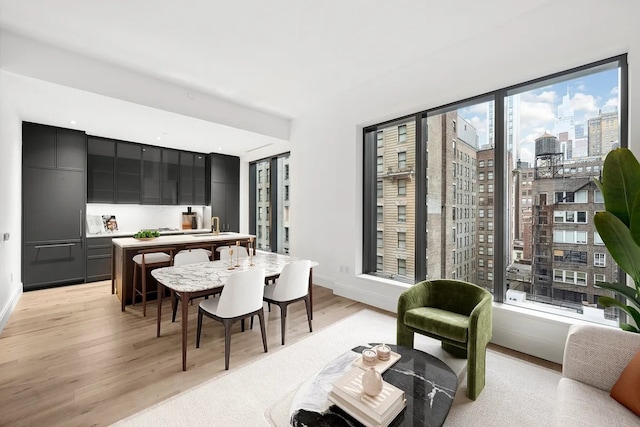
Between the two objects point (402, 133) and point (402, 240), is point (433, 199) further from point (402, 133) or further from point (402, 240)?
point (402, 133)

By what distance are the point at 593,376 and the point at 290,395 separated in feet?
6.35

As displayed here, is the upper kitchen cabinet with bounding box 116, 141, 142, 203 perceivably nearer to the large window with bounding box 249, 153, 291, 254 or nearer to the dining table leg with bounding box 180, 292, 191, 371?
the large window with bounding box 249, 153, 291, 254

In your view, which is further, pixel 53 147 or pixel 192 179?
pixel 192 179

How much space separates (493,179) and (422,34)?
1813 millimetres

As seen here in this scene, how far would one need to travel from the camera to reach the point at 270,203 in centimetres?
697

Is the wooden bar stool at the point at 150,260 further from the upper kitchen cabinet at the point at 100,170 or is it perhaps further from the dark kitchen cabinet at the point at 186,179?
the dark kitchen cabinet at the point at 186,179

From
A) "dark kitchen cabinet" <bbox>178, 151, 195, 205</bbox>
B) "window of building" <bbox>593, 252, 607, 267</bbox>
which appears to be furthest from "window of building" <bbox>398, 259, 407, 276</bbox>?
"dark kitchen cabinet" <bbox>178, 151, 195, 205</bbox>

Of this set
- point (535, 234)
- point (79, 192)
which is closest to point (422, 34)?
point (535, 234)

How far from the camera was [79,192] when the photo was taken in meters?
5.00

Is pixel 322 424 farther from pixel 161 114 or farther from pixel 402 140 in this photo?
pixel 161 114

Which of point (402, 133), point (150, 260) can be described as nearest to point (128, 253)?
point (150, 260)

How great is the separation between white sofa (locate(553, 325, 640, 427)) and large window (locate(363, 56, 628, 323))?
131 cm

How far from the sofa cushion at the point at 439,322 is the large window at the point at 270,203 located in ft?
13.9

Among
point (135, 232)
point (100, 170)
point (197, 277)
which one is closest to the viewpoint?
point (197, 277)
